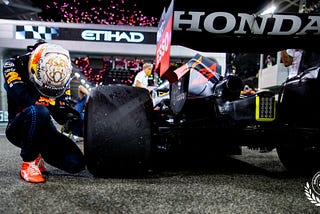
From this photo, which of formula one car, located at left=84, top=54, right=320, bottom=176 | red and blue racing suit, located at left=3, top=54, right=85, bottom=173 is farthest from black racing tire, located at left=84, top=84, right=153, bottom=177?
red and blue racing suit, located at left=3, top=54, right=85, bottom=173

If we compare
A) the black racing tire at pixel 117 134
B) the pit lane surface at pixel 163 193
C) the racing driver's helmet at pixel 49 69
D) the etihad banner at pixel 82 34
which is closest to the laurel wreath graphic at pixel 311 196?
the pit lane surface at pixel 163 193

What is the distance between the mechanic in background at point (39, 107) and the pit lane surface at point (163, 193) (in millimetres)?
105

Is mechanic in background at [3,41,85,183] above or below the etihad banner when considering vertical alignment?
below

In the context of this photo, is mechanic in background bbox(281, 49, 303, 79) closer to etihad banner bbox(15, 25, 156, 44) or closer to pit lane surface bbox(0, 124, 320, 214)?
pit lane surface bbox(0, 124, 320, 214)

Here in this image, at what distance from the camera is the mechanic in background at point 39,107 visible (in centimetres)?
173

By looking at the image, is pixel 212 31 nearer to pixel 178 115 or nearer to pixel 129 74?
pixel 178 115

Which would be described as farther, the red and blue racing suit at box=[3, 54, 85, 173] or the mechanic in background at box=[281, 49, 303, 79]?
the mechanic in background at box=[281, 49, 303, 79]

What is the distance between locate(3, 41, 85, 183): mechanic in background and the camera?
68.1 inches

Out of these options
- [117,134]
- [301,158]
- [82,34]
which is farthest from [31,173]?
[82,34]

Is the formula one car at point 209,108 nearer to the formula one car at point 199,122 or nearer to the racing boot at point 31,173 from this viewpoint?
the formula one car at point 199,122

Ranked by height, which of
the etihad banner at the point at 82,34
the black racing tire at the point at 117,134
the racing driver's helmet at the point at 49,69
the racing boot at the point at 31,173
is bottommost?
the racing boot at the point at 31,173

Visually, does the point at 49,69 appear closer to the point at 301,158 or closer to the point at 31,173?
the point at 31,173

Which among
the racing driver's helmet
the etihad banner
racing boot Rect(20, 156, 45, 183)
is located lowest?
racing boot Rect(20, 156, 45, 183)

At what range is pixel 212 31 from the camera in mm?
1591
